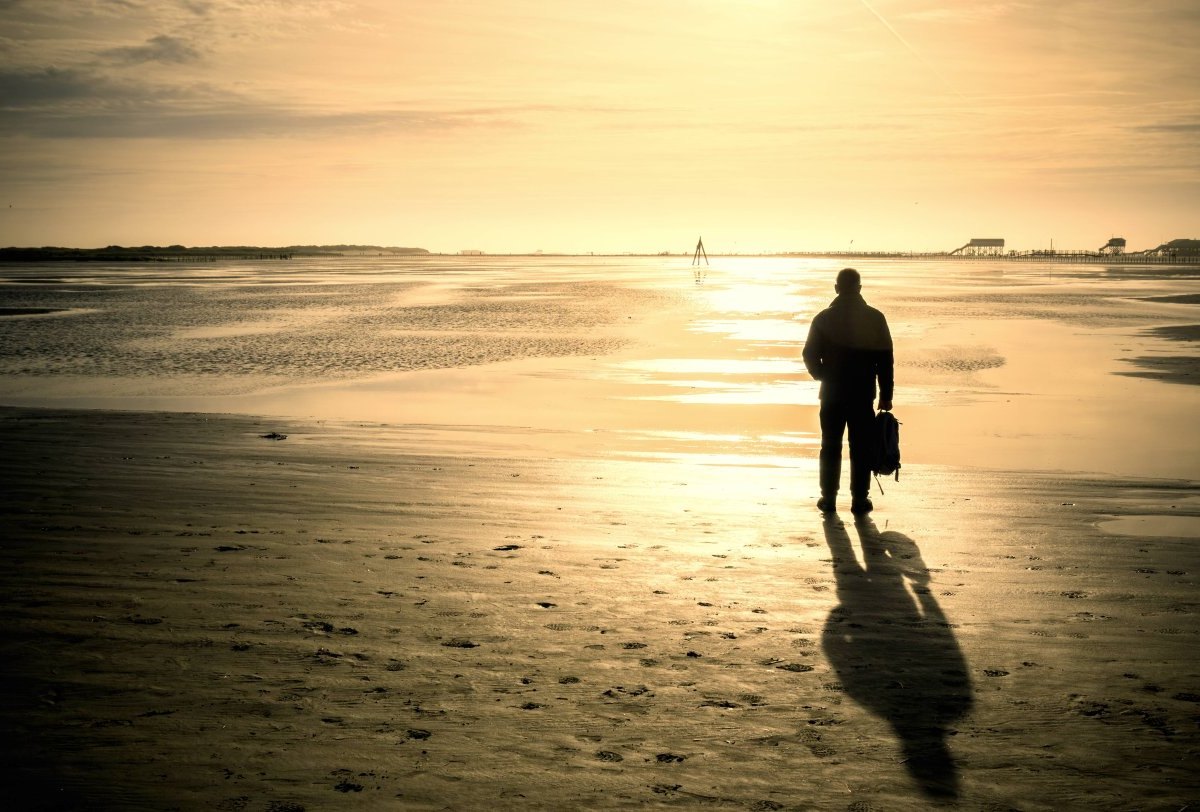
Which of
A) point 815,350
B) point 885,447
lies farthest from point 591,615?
point 815,350

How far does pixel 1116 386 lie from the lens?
1908 cm

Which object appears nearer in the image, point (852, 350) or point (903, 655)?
point (903, 655)

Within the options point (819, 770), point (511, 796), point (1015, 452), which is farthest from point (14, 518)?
point (1015, 452)

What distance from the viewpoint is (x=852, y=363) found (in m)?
9.14

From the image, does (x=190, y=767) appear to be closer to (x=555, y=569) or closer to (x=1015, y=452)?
(x=555, y=569)

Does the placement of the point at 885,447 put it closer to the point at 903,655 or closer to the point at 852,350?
the point at 852,350

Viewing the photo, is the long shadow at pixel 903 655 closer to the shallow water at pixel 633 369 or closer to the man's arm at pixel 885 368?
the man's arm at pixel 885 368

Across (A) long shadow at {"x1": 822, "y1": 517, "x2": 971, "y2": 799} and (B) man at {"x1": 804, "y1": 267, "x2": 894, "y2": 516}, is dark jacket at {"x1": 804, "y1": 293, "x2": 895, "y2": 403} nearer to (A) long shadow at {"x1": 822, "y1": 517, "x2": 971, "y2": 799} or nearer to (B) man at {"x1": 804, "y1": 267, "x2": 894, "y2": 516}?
(B) man at {"x1": 804, "y1": 267, "x2": 894, "y2": 516}

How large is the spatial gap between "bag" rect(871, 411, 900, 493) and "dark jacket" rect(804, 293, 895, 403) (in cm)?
28

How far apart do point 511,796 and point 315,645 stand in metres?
1.94

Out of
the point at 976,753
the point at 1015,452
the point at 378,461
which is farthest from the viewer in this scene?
the point at 1015,452

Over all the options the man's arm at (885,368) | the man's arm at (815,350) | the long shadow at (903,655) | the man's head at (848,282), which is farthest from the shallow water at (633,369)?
the long shadow at (903,655)

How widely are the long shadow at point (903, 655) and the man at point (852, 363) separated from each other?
187cm

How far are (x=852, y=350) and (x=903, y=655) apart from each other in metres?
4.37
